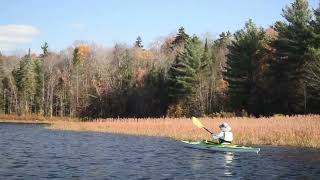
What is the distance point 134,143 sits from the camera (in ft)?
104

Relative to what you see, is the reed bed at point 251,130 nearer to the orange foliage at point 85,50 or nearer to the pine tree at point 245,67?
the pine tree at point 245,67

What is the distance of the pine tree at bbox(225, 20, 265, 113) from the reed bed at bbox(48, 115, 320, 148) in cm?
1549

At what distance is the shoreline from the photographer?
94.6ft

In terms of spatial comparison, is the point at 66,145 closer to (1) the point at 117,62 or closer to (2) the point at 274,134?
(2) the point at 274,134

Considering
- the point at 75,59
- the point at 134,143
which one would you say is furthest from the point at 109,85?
the point at 134,143

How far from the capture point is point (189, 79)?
215ft

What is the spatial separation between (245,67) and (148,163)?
3646 centimetres

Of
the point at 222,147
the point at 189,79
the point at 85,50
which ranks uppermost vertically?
the point at 85,50

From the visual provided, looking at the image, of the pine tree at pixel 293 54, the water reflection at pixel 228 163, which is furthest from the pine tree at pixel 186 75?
the water reflection at pixel 228 163

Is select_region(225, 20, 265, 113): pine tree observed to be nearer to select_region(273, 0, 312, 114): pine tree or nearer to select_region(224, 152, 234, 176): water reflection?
select_region(273, 0, 312, 114): pine tree

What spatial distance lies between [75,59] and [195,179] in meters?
82.8

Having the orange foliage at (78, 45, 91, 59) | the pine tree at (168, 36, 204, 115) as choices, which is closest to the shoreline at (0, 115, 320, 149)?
the pine tree at (168, 36, 204, 115)

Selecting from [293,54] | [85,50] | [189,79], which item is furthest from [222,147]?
[85,50]

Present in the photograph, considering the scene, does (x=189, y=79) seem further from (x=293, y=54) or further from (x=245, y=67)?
(x=293, y=54)
